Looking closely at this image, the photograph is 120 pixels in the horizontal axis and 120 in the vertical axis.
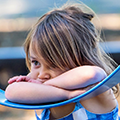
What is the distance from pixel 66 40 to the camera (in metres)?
0.62

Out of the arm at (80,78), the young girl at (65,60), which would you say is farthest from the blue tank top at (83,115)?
the arm at (80,78)

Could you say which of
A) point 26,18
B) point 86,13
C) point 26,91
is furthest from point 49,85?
point 26,18

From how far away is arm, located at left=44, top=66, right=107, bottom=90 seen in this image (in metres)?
0.49

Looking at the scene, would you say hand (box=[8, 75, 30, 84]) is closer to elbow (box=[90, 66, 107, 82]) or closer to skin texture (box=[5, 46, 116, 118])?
skin texture (box=[5, 46, 116, 118])

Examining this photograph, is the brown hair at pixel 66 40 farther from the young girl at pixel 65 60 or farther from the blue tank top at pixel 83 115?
the blue tank top at pixel 83 115

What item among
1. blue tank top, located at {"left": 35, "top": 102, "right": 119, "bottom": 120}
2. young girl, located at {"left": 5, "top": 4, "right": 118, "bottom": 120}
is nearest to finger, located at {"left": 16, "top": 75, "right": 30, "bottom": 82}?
young girl, located at {"left": 5, "top": 4, "right": 118, "bottom": 120}

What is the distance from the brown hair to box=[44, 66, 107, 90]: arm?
0.09 m

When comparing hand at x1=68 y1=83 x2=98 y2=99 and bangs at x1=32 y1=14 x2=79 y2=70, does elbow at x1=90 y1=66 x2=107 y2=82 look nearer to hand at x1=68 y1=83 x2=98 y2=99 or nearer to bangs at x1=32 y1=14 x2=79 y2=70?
hand at x1=68 y1=83 x2=98 y2=99

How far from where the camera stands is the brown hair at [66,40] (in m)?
0.62

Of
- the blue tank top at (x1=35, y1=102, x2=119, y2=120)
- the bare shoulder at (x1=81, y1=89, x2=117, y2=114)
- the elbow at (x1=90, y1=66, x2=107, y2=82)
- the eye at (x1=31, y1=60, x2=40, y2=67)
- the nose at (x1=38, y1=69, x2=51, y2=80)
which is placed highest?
the elbow at (x1=90, y1=66, x2=107, y2=82)

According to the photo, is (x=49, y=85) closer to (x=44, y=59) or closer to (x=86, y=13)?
(x=44, y=59)

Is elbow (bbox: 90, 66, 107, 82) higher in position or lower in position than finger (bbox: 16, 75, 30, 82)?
higher

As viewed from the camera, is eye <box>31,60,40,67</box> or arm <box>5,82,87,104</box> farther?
eye <box>31,60,40,67</box>

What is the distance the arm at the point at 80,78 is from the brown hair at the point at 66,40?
0.09 metres
